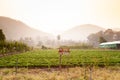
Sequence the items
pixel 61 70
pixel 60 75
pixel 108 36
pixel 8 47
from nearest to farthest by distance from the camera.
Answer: pixel 60 75, pixel 61 70, pixel 8 47, pixel 108 36

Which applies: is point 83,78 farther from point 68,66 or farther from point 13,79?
point 68,66

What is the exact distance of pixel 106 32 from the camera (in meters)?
139

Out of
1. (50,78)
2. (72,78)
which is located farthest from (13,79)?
(72,78)

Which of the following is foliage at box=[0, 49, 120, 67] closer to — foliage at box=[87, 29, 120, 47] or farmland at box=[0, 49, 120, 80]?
farmland at box=[0, 49, 120, 80]

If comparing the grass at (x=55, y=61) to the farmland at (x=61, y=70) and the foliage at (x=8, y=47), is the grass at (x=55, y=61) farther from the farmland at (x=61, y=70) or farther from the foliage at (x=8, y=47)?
the foliage at (x=8, y=47)

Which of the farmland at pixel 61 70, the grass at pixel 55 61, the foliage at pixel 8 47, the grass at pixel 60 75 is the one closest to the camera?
the grass at pixel 60 75

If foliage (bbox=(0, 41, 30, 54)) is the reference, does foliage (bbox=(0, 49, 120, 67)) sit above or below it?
below

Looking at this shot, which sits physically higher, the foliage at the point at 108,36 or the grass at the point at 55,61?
the foliage at the point at 108,36

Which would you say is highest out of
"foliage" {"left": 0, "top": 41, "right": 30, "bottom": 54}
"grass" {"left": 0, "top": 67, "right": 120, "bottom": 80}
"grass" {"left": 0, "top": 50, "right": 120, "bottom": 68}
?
"foliage" {"left": 0, "top": 41, "right": 30, "bottom": 54}

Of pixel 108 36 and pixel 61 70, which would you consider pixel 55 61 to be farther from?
pixel 108 36

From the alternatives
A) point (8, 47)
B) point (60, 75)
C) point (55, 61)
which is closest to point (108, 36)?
point (8, 47)

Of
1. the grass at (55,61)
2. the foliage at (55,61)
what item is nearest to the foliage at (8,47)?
the foliage at (55,61)

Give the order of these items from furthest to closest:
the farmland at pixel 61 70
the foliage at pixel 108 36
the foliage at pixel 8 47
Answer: the foliage at pixel 108 36 < the foliage at pixel 8 47 < the farmland at pixel 61 70

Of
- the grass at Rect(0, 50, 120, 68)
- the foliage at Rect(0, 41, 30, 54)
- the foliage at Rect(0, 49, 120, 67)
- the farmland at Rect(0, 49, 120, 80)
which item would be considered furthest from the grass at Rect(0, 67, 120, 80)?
the foliage at Rect(0, 41, 30, 54)
